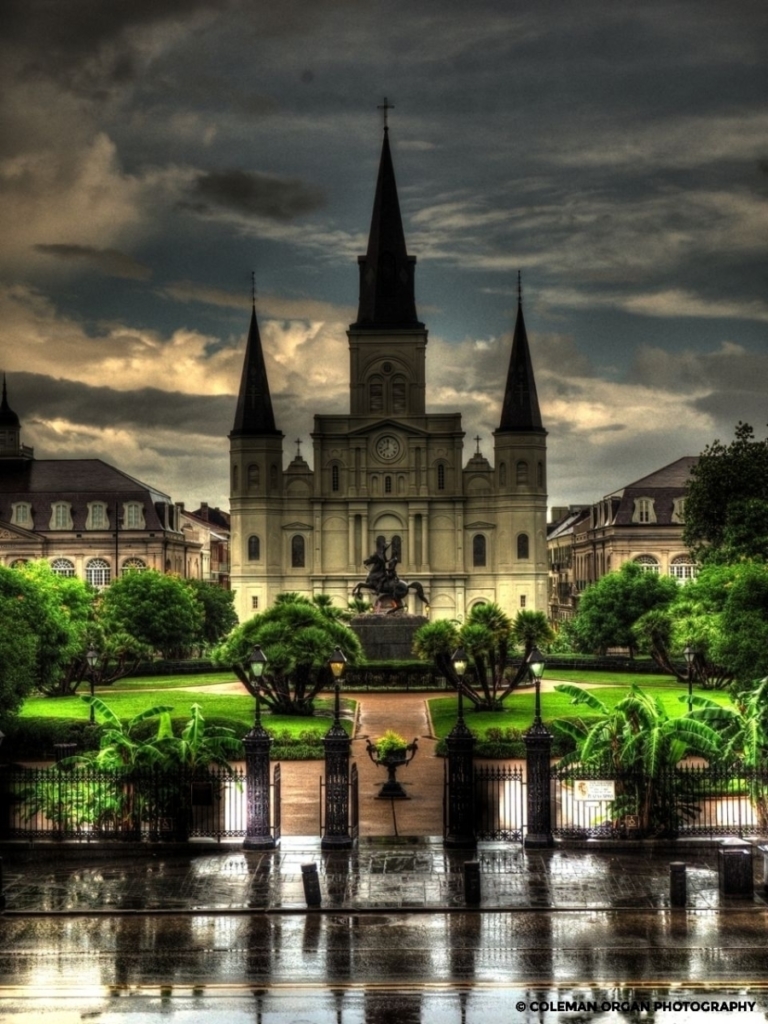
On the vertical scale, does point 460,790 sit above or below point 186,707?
below

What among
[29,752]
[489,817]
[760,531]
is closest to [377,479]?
[760,531]

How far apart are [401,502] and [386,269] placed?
63.2ft

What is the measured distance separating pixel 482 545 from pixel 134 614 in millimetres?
39231

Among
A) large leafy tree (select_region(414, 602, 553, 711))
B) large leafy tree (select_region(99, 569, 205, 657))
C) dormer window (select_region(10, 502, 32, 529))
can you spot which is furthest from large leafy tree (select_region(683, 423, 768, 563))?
dormer window (select_region(10, 502, 32, 529))

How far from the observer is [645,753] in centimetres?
2619

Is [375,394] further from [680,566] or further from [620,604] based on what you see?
[620,604]

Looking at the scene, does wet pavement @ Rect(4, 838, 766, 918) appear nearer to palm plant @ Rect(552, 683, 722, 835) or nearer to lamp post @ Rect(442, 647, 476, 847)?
lamp post @ Rect(442, 647, 476, 847)

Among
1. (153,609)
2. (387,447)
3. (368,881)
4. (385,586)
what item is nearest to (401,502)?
(387,447)

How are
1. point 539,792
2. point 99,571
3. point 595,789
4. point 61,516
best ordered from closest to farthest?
point 595,789 → point 539,792 → point 99,571 → point 61,516

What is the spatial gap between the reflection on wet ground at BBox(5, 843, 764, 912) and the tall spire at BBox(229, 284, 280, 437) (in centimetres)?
8357

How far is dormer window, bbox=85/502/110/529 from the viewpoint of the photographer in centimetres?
10944

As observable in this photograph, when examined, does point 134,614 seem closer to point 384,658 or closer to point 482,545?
point 384,658

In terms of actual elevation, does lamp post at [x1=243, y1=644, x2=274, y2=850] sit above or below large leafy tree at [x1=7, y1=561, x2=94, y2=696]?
below

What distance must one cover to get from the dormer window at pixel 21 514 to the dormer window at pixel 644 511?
48.0 metres
